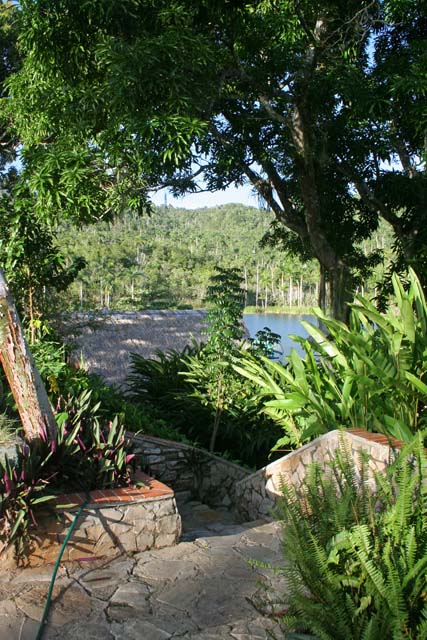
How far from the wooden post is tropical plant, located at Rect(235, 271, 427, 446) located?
6.33 feet

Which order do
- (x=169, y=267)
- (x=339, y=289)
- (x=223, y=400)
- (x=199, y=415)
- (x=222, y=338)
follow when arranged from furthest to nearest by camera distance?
(x=169, y=267)
(x=339, y=289)
(x=199, y=415)
(x=223, y=400)
(x=222, y=338)

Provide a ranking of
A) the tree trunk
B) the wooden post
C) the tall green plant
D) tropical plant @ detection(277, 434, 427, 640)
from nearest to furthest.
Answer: tropical plant @ detection(277, 434, 427, 640) < the wooden post < the tall green plant < the tree trunk

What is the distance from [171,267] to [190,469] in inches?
2279

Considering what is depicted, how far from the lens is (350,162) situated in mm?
9227

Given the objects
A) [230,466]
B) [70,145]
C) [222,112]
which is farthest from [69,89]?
[230,466]

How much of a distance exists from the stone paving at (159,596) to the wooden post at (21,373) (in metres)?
→ 1.03

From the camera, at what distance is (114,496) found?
413 centimetres

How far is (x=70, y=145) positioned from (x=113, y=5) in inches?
62.3

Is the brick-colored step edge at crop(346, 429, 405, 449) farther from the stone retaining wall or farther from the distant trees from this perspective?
the distant trees

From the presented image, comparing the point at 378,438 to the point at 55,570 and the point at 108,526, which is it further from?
the point at 55,570

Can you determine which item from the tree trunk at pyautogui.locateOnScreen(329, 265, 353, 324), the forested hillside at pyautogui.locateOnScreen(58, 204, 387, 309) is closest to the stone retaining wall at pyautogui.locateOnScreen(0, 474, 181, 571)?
the tree trunk at pyautogui.locateOnScreen(329, 265, 353, 324)

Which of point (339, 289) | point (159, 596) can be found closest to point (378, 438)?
point (159, 596)

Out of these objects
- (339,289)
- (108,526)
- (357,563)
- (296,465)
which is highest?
(339,289)

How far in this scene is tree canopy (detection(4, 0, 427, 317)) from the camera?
6.19m
